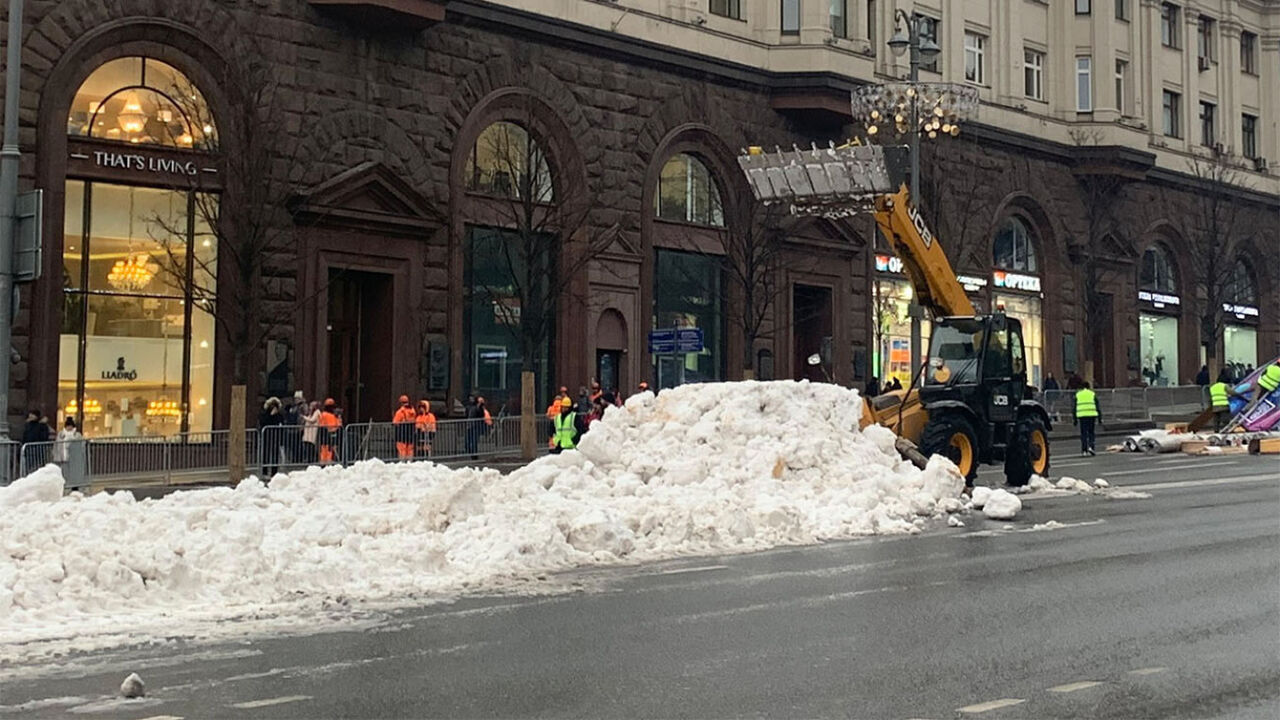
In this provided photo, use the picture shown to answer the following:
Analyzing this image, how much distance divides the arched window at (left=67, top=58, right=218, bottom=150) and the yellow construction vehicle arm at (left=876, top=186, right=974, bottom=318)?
14.3 m

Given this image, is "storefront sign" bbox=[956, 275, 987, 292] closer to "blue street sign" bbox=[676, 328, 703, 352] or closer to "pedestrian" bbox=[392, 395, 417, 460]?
"blue street sign" bbox=[676, 328, 703, 352]

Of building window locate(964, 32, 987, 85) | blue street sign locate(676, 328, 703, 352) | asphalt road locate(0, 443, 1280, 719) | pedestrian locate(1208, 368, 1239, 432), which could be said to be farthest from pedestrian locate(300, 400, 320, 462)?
→ building window locate(964, 32, 987, 85)

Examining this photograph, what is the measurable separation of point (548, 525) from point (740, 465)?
16.6 feet

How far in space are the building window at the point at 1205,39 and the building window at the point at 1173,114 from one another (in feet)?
11.5

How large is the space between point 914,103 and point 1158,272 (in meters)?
31.6

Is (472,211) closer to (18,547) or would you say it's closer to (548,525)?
(548,525)

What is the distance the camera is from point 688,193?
3859 centimetres

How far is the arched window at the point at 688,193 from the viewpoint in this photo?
124 ft

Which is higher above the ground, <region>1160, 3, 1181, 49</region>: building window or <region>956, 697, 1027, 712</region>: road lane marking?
<region>1160, 3, 1181, 49</region>: building window

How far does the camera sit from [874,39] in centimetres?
4453

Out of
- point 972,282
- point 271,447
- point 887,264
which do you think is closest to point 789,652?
point 271,447

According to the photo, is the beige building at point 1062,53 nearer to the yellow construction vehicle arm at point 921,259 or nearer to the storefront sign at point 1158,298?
the storefront sign at point 1158,298

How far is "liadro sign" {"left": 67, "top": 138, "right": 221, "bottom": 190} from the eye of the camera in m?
27.0

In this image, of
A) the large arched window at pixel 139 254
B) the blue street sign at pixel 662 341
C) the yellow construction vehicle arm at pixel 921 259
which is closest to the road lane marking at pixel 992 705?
the yellow construction vehicle arm at pixel 921 259
